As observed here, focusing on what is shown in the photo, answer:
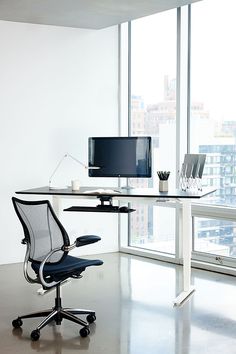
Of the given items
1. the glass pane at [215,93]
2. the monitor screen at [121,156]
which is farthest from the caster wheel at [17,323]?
the glass pane at [215,93]

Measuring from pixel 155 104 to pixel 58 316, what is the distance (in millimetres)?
3503

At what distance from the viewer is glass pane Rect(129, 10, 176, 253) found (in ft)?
23.1

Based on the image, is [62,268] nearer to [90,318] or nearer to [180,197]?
[90,318]

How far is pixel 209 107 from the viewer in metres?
6.66

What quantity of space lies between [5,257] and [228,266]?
262 centimetres

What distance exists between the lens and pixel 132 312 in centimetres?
499

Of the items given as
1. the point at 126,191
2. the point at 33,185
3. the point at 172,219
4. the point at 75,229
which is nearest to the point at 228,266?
the point at 172,219

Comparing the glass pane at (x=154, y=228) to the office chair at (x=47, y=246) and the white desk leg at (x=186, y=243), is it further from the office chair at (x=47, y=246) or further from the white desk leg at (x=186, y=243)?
the office chair at (x=47, y=246)

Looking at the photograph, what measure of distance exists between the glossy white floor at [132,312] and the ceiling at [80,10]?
2.86m

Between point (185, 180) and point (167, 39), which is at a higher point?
point (167, 39)

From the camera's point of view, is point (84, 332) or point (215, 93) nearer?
point (84, 332)

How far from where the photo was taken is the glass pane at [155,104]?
23.1ft

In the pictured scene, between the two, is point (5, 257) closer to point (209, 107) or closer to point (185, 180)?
point (185, 180)

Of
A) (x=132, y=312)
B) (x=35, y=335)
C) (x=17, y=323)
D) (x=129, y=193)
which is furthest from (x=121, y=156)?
(x=35, y=335)
